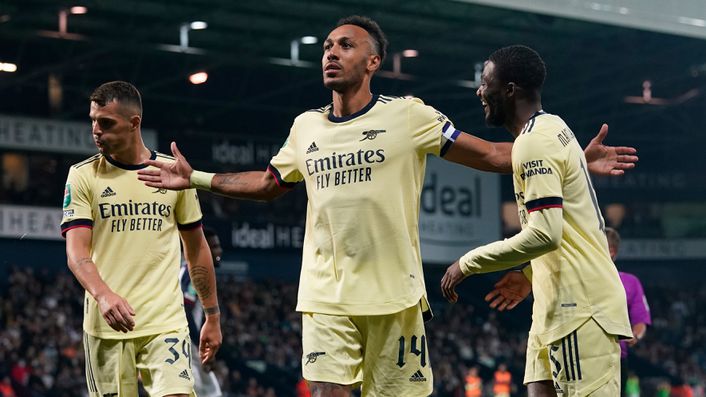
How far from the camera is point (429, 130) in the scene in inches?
223

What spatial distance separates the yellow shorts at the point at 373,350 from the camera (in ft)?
17.9

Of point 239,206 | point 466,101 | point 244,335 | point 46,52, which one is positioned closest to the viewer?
point 46,52

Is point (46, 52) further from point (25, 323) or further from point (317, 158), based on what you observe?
point (317, 158)

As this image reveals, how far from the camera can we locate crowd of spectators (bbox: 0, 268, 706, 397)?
24.5 m

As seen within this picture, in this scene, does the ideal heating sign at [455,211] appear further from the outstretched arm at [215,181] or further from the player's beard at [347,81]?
the player's beard at [347,81]

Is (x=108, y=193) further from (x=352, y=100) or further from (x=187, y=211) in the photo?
(x=352, y=100)

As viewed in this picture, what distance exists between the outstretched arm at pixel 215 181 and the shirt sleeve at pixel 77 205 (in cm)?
80

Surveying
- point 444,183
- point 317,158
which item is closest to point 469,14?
point 444,183

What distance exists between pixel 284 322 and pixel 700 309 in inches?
634

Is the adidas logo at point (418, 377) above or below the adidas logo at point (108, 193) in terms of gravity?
below

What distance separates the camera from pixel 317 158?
5.62 metres

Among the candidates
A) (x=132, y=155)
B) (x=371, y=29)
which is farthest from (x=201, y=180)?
(x=371, y=29)

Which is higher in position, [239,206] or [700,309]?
[239,206]

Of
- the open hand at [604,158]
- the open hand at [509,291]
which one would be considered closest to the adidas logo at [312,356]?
the open hand at [509,291]
